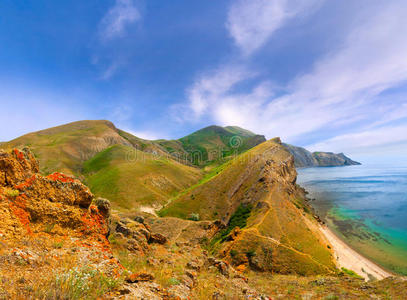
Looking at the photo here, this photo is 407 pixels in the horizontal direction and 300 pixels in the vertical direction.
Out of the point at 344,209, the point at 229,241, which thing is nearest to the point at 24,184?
the point at 229,241

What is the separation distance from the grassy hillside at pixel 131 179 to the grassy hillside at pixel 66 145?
291 inches

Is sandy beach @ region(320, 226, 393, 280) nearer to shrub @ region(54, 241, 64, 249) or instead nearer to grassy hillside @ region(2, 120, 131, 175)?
shrub @ region(54, 241, 64, 249)

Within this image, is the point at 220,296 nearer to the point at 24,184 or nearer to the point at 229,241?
the point at 24,184

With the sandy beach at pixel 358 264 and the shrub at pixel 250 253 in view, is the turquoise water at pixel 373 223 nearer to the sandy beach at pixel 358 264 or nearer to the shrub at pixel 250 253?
the sandy beach at pixel 358 264

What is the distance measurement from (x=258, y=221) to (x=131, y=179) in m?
40.9

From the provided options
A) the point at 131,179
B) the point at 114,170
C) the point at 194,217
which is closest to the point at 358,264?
the point at 194,217

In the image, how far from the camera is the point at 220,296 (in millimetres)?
7008

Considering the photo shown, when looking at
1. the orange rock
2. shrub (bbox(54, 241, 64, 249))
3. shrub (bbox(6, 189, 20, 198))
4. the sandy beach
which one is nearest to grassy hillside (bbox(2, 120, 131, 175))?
shrub (bbox(6, 189, 20, 198))

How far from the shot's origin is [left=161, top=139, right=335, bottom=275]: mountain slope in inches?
800

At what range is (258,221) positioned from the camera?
27219 mm

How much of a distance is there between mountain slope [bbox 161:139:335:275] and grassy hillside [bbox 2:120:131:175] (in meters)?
51.2

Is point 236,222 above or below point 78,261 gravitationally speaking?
below

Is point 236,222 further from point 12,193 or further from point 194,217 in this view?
point 12,193

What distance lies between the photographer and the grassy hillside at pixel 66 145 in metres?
62.4
